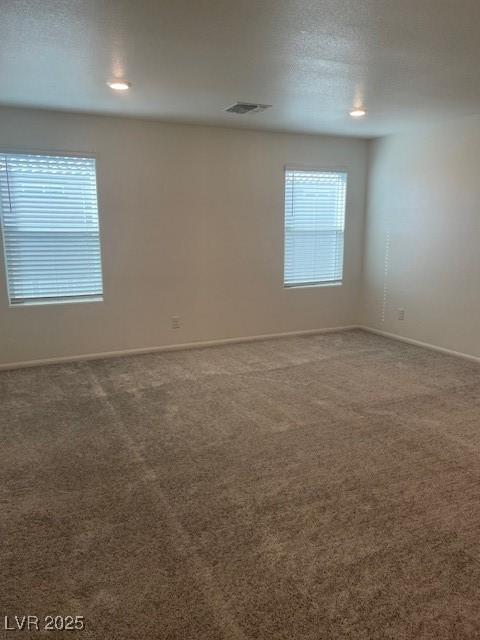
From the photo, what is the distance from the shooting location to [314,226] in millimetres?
5801

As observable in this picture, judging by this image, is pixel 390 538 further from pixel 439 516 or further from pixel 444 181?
pixel 444 181

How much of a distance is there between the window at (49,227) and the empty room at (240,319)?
0.03 meters

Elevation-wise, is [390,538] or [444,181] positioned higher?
[444,181]

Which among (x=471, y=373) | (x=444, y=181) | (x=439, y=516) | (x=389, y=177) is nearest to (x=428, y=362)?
(x=471, y=373)

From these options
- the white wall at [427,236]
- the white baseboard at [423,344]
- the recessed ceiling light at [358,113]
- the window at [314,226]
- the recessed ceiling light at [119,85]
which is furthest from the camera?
the window at [314,226]

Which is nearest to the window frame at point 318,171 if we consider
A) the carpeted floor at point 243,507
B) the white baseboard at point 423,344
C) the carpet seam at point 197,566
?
the white baseboard at point 423,344

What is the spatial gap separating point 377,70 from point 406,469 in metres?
2.51

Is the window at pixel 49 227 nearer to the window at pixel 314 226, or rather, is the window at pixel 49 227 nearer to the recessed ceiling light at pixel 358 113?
the window at pixel 314 226

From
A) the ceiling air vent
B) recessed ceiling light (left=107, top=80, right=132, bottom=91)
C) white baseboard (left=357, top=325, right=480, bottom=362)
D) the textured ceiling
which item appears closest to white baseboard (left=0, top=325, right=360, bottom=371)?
white baseboard (left=357, top=325, right=480, bottom=362)

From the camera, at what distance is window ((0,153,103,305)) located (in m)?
4.33

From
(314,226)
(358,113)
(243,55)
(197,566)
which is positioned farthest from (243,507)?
(314,226)

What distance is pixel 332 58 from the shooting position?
283 cm

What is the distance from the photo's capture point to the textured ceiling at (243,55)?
2.21 meters

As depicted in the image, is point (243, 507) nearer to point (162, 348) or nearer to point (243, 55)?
point (243, 55)
